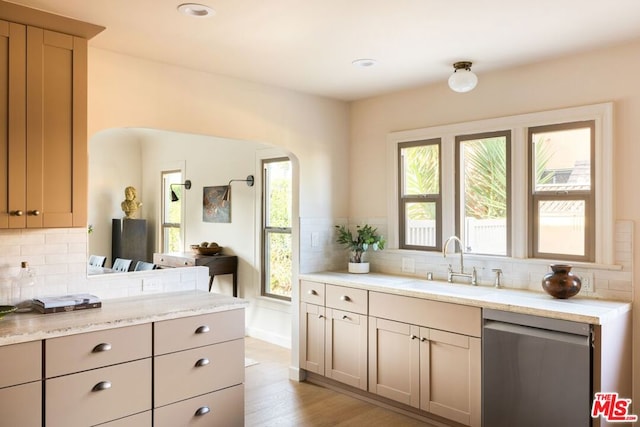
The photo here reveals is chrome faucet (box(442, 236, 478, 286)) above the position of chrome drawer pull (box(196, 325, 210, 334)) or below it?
above

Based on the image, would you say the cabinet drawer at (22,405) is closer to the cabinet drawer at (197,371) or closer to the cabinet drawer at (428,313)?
the cabinet drawer at (197,371)

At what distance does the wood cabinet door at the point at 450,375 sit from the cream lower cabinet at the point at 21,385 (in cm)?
228

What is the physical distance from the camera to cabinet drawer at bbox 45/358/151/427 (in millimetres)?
2436

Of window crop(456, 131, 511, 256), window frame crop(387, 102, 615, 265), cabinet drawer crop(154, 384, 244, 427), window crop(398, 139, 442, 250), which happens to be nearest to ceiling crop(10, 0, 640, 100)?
window frame crop(387, 102, 615, 265)

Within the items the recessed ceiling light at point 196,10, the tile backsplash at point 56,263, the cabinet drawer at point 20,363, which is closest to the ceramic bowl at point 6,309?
the tile backsplash at point 56,263

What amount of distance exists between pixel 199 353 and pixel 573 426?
2103mm

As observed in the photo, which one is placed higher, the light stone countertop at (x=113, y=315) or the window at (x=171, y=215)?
the window at (x=171, y=215)

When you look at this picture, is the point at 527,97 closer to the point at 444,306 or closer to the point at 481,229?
the point at 481,229

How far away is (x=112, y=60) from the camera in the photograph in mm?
3205

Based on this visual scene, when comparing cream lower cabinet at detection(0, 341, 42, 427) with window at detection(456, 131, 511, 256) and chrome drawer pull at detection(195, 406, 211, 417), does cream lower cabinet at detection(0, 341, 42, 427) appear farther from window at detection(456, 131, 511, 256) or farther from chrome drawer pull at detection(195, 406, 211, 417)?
window at detection(456, 131, 511, 256)

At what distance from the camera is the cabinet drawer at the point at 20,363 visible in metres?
2.28

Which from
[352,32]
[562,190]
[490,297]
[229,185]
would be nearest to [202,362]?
[490,297]

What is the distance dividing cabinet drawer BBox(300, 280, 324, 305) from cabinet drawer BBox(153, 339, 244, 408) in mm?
1097

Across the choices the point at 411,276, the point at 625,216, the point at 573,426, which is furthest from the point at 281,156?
the point at 573,426
